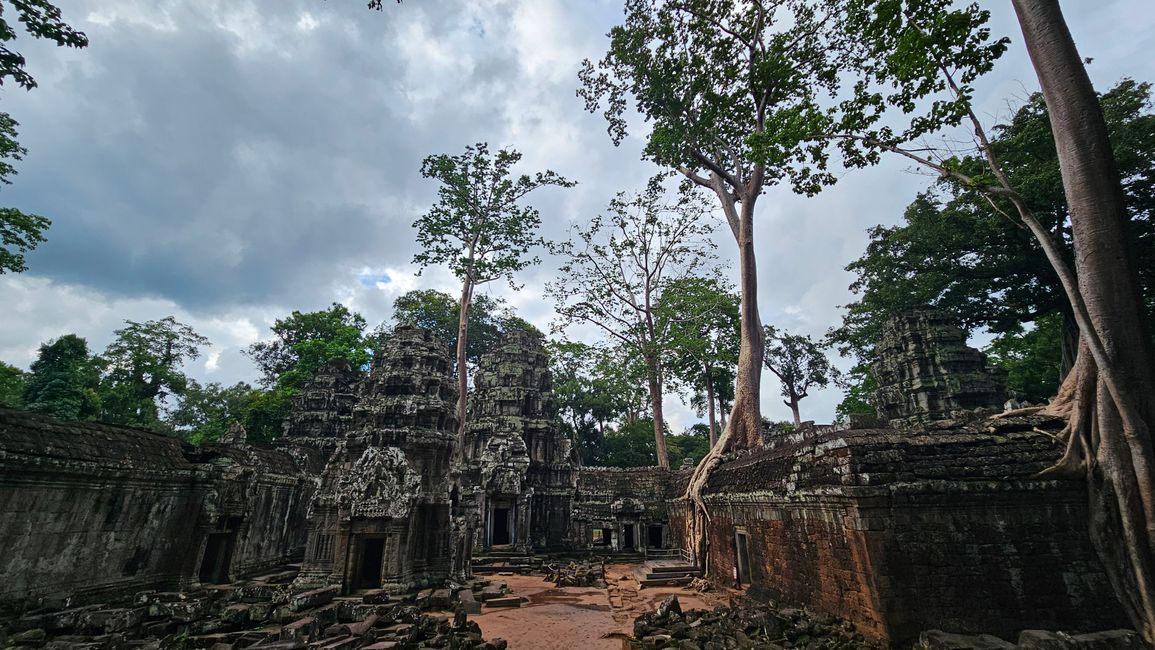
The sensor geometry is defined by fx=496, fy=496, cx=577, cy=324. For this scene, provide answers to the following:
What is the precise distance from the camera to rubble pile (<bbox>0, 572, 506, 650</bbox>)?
25.0 ft

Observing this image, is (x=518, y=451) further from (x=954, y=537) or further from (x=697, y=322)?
(x=954, y=537)

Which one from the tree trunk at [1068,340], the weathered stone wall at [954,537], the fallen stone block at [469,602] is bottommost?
the fallen stone block at [469,602]

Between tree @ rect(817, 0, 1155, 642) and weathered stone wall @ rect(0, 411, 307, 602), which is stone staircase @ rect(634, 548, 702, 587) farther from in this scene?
weathered stone wall @ rect(0, 411, 307, 602)

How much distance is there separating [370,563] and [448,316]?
29.6m

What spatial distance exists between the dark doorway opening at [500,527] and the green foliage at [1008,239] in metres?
20.7

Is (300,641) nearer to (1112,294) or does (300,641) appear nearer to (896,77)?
(1112,294)

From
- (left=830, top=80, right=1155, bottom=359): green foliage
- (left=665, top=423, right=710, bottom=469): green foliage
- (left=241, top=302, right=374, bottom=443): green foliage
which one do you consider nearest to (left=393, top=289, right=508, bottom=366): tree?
(left=241, top=302, right=374, bottom=443): green foliage

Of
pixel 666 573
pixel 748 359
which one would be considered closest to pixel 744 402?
pixel 748 359

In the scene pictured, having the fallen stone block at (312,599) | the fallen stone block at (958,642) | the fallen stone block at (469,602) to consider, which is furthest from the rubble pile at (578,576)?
the fallen stone block at (958,642)

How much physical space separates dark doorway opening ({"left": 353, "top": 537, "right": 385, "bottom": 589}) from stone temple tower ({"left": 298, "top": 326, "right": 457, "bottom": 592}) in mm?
26

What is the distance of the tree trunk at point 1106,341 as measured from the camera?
625 centimetres

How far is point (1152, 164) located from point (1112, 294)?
14.1 metres

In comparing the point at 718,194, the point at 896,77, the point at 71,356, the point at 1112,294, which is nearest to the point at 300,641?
the point at 1112,294

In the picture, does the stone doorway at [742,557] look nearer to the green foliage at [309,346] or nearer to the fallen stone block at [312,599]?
the fallen stone block at [312,599]
